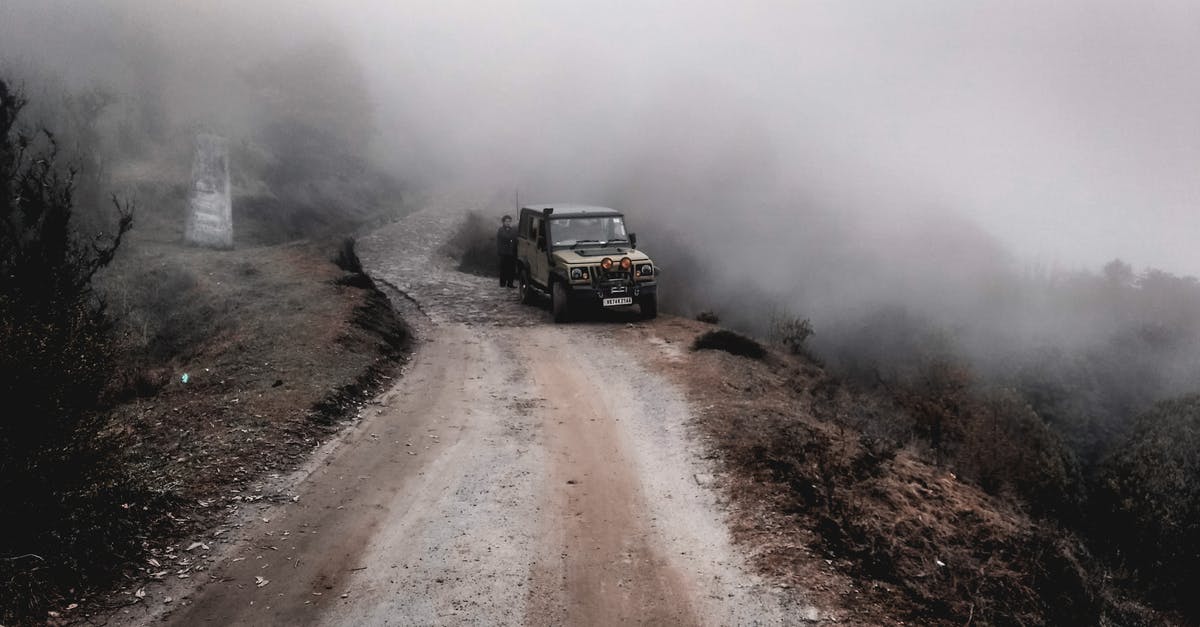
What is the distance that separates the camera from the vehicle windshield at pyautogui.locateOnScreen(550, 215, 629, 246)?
55.4 ft

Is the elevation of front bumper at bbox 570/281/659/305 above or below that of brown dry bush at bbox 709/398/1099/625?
above

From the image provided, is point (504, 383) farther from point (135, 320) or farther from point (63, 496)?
point (135, 320)

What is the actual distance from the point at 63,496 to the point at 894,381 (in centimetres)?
2234

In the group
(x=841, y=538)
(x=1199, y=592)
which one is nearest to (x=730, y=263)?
(x=1199, y=592)

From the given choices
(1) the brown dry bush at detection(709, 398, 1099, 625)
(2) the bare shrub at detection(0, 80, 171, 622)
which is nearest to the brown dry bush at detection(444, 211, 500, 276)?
(1) the brown dry bush at detection(709, 398, 1099, 625)

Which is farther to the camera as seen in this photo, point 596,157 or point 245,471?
point 596,157

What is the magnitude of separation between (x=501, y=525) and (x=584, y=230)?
35.3ft

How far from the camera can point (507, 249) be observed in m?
20.9

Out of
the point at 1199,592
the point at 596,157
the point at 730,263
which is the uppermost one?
the point at 596,157

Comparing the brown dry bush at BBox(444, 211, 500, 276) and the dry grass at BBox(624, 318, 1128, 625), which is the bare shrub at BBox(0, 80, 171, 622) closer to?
the dry grass at BBox(624, 318, 1128, 625)

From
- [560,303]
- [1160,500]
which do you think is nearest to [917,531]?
[560,303]

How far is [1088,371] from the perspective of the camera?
93.4 feet

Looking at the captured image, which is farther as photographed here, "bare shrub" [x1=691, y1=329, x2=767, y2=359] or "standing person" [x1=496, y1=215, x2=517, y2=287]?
"standing person" [x1=496, y1=215, x2=517, y2=287]

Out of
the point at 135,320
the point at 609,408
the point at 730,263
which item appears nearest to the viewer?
the point at 609,408
